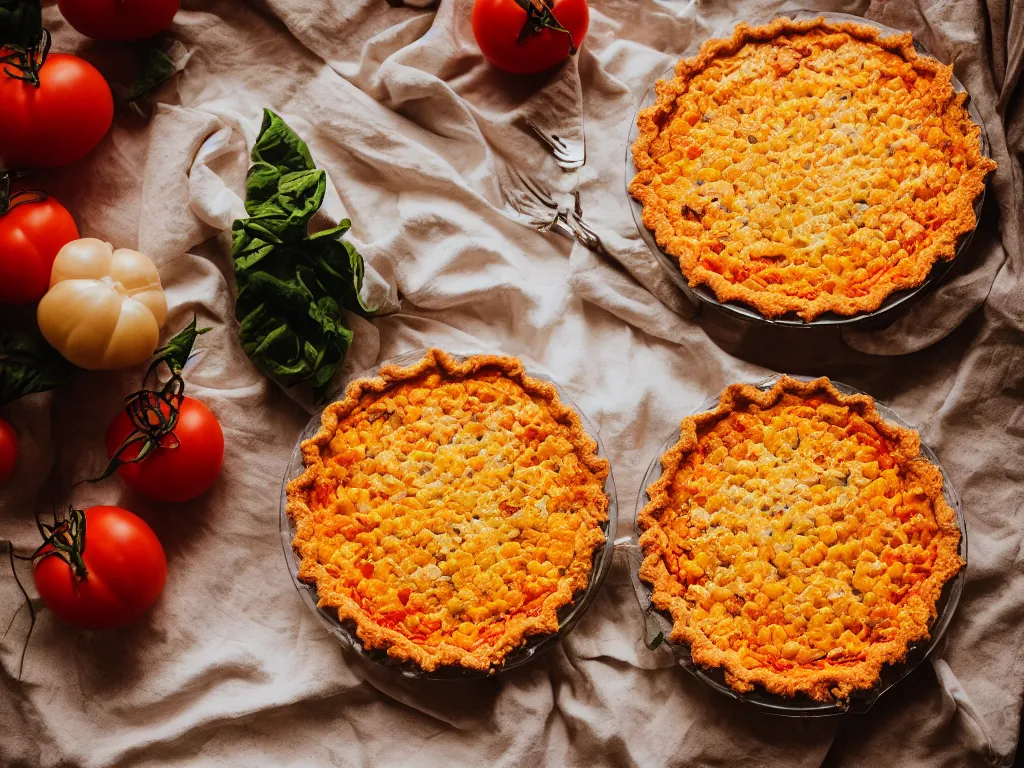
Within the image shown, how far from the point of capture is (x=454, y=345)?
2406mm

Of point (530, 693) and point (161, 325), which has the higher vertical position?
point (161, 325)

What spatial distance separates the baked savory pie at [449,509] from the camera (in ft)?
7.00

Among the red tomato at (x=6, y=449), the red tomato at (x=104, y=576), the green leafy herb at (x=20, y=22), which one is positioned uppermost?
the green leafy herb at (x=20, y=22)

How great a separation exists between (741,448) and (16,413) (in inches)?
60.1

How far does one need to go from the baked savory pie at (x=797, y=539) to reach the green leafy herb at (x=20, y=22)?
5.16 ft

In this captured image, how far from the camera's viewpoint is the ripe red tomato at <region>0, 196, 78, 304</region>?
2.14 meters

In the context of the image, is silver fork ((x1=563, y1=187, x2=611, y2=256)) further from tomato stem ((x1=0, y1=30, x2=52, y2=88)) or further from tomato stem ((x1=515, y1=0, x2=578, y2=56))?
tomato stem ((x1=0, y1=30, x2=52, y2=88))

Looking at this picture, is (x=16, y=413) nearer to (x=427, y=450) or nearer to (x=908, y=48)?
(x=427, y=450)

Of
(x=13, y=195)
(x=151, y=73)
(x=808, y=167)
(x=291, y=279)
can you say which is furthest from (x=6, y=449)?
(x=808, y=167)

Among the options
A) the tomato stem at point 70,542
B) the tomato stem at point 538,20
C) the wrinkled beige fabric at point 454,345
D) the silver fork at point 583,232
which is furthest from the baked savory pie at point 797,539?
the tomato stem at point 70,542

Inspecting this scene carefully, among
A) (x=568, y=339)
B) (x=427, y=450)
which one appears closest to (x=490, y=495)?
(x=427, y=450)

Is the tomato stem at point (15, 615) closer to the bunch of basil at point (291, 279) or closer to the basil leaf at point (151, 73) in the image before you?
the bunch of basil at point (291, 279)

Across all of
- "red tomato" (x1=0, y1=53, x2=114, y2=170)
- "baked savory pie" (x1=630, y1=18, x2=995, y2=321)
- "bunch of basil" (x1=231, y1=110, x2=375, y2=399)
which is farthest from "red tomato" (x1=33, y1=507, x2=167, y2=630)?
"baked savory pie" (x1=630, y1=18, x2=995, y2=321)

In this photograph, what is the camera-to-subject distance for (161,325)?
90.2 inches
